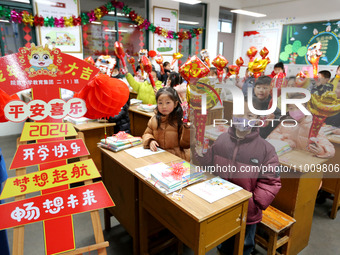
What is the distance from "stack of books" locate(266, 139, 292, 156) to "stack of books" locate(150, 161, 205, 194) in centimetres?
44

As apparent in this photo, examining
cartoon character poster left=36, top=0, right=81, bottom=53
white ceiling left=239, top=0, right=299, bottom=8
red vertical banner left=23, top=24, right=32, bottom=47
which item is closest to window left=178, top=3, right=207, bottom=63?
white ceiling left=239, top=0, right=299, bottom=8

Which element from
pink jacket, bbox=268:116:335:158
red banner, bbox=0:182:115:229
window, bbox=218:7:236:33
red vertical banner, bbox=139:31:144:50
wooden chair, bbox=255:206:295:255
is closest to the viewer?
red banner, bbox=0:182:115:229

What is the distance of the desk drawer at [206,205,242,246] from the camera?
122 cm

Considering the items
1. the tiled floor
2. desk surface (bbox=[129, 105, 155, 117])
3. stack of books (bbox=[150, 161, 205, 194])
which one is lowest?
the tiled floor

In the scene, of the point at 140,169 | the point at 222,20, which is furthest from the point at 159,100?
the point at 222,20

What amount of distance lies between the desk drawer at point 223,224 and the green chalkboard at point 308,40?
6.17m

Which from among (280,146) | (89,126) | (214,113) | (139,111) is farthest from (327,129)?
(139,111)

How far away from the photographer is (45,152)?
3.91ft

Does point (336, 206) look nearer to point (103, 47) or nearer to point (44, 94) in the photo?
point (44, 94)

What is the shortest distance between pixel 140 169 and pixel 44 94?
726mm

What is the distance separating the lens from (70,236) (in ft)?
3.69

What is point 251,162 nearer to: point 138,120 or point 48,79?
point 48,79

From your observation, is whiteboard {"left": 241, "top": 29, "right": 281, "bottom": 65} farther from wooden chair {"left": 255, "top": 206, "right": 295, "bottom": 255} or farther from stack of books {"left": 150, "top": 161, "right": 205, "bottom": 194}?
stack of books {"left": 150, "top": 161, "right": 205, "bottom": 194}

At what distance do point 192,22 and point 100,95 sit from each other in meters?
6.89
